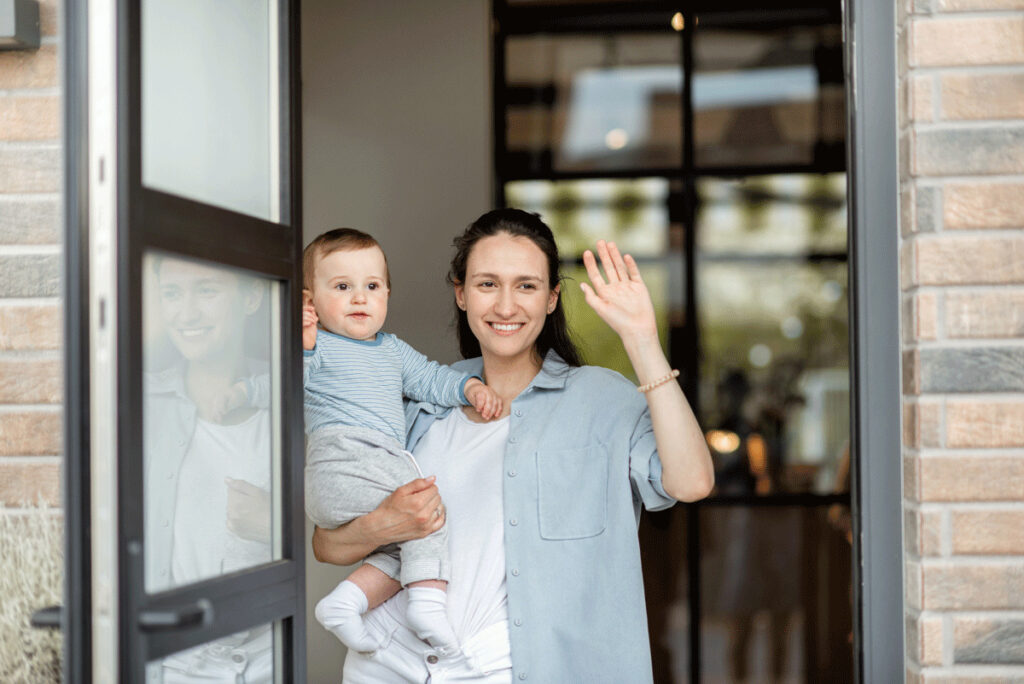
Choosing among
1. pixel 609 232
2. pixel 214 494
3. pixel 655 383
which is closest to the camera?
pixel 214 494

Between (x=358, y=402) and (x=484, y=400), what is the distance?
29 cm

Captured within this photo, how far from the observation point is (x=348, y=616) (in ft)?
7.14

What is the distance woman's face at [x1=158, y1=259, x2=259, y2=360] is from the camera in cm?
160

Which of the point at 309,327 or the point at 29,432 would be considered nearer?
the point at 29,432

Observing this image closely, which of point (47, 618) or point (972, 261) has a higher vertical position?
point (972, 261)

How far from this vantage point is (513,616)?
2107 mm

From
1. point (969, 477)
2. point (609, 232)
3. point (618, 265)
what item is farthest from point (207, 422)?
point (609, 232)

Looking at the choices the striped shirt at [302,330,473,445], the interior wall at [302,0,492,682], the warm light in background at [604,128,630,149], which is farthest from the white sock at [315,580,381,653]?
the warm light in background at [604,128,630,149]

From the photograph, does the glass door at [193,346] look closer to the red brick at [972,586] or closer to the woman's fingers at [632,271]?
the woman's fingers at [632,271]

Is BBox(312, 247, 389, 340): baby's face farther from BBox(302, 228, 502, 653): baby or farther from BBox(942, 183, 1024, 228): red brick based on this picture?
BBox(942, 183, 1024, 228): red brick

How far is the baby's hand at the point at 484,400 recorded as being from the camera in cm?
231

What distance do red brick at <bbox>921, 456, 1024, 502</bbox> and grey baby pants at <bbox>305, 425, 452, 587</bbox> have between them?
3.52ft

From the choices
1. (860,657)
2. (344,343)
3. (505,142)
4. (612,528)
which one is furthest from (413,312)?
(860,657)

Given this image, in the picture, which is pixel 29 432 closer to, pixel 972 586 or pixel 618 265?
pixel 618 265
